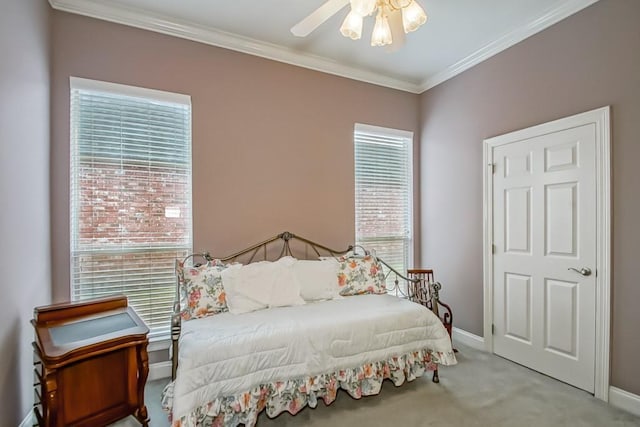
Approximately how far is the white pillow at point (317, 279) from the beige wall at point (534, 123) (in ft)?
4.78

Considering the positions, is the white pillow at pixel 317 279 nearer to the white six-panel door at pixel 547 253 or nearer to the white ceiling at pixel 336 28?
the white six-panel door at pixel 547 253

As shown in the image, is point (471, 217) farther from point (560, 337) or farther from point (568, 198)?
point (560, 337)

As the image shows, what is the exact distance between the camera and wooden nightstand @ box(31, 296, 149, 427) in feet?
5.20

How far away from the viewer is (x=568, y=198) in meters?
2.52

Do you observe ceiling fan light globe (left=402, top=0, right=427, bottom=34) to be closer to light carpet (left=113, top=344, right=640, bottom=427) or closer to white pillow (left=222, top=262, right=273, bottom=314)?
white pillow (left=222, top=262, right=273, bottom=314)

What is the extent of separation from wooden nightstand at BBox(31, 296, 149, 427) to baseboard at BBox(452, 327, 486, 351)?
9.53ft

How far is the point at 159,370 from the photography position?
8.75ft

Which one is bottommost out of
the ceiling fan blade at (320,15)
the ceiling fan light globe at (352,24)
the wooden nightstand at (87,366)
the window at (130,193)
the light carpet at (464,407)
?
the light carpet at (464,407)

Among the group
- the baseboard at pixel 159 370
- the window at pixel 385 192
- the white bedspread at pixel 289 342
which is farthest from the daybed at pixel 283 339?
the window at pixel 385 192

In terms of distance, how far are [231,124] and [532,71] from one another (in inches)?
104

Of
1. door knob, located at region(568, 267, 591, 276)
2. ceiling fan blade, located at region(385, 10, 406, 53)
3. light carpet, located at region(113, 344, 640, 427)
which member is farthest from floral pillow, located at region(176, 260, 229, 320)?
door knob, located at region(568, 267, 591, 276)

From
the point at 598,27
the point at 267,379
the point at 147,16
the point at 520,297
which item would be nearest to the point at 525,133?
the point at 598,27

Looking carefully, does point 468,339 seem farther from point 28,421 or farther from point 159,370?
point 28,421

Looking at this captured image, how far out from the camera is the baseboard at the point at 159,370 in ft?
8.64
